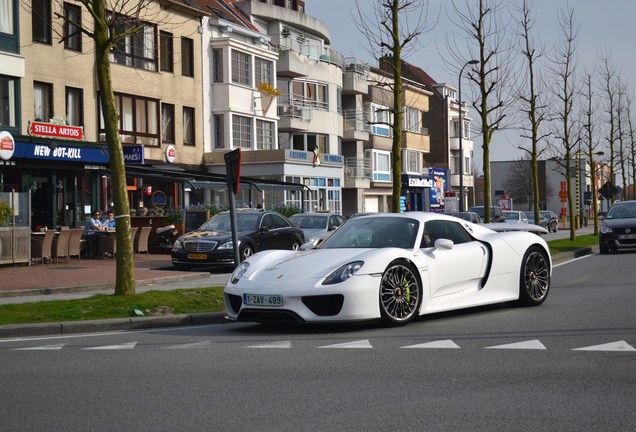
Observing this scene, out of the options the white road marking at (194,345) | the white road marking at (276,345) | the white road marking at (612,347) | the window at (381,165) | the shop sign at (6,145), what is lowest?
the white road marking at (194,345)

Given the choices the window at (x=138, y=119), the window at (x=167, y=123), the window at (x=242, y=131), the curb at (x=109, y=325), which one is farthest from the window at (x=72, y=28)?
the curb at (x=109, y=325)

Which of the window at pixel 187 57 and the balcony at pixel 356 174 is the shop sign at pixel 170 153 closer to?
the window at pixel 187 57

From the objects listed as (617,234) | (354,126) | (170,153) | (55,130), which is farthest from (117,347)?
(354,126)

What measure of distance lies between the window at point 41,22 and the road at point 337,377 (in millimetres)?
25284

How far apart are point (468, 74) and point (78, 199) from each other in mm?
14497

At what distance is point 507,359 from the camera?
839 cm

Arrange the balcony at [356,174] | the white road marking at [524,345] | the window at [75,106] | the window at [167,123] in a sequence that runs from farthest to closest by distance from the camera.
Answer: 1. the balcony at [356,174]
2. the window at [167,123]
3. the window at [75,106]
4. the white road marking at [524,345]

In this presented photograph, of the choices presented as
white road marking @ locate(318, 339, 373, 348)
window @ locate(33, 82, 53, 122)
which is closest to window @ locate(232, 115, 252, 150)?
window @ locate(33, 82, 53, 122)

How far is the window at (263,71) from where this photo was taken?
49.1 m

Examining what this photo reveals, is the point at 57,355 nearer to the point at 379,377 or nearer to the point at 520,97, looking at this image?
the point at 379,377

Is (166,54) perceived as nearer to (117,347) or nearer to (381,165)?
(381,165)

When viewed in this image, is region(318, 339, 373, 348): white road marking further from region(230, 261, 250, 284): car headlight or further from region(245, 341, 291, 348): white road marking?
region(230, 261, 250, 284): car headlight

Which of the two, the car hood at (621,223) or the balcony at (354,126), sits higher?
the balcony at (354,126)

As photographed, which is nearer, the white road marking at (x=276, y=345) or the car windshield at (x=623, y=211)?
the white road marking at (x=276, y=345)
